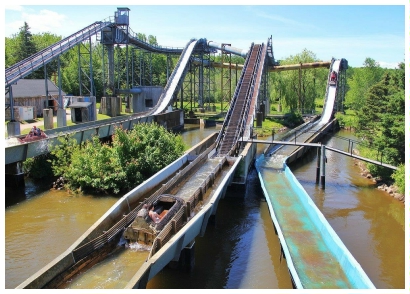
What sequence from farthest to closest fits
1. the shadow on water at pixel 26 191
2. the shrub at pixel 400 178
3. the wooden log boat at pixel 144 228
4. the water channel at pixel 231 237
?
the shrub at pixel 400 178 < the shadow on water at pixel 26 191 < the wooden log boat at pixel 144 228 < the water channel at pixel 231 237

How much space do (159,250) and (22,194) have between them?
35.2 feet

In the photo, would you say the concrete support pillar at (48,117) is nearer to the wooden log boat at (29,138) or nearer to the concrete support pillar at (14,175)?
the wooden log boat at (29,138)

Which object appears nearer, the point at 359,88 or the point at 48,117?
the point at 48,117

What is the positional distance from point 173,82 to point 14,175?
24283 mm

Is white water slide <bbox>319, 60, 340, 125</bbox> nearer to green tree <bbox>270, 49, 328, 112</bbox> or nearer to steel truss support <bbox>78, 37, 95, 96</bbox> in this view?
green tree <bbox>270, 49, 328, 112</bbox>

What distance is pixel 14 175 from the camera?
1811cm

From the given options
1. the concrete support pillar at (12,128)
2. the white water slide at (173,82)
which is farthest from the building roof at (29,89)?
the concrete support pillar at (12,128)

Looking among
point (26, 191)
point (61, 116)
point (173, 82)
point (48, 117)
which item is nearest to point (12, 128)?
point (48, 117)

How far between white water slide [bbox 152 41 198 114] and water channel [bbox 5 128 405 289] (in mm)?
18085

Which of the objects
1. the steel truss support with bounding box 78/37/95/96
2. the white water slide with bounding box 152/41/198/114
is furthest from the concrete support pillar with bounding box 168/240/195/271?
the white water slide with bounding box 152/41/198/114

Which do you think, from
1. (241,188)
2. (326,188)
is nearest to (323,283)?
(241,188)

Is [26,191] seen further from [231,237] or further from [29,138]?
[231,237]

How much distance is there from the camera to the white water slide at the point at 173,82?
37.0m

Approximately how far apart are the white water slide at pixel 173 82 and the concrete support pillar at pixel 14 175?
60.3 feet
